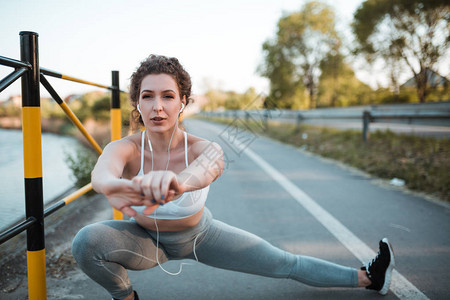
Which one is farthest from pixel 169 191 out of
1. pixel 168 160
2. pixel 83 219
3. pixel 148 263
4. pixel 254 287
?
pixel 83 219

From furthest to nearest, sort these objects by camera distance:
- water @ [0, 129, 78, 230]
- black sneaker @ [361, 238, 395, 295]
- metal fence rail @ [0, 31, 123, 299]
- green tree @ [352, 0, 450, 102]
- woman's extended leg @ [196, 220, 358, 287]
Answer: green tree @ [352, 0, 450, 102] < water @ [0, 129, 78, 230] < black sneaker @ [361, 238, 395, 295] < woman's extended leg @ [196, 220, 358, 287] < metal fence rail @ [0, 31, 123, 299]

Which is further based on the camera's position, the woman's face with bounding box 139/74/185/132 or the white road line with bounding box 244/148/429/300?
the white road line with bounding box 244/148/429/300

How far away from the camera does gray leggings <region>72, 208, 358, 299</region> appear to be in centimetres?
198

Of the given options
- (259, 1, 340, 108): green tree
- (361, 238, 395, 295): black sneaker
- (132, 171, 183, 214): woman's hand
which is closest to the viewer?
(132, 171, 183, 214): woman's hand

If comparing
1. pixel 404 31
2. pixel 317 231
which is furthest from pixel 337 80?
pixel 317 231

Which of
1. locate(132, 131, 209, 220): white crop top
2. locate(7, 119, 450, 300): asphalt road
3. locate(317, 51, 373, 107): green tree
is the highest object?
locate(317, 51, 373, 107): green tree

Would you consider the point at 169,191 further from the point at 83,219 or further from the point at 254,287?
the point at 83,219

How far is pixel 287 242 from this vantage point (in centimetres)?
348

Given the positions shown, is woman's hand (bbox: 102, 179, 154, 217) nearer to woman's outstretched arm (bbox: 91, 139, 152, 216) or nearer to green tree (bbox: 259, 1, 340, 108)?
woman's outstretched arm (bbox: 91, 139, 152, 216)

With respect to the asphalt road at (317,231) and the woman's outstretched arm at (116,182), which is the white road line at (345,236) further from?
the woman's outstretched arm at (116,182)

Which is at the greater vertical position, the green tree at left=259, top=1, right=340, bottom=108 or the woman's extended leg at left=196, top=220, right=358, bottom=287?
the green tree at left=259, top=1, right=340, bottom=108

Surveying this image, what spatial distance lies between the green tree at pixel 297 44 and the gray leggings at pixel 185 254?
39065 mm

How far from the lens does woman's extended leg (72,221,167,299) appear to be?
77.2 inches

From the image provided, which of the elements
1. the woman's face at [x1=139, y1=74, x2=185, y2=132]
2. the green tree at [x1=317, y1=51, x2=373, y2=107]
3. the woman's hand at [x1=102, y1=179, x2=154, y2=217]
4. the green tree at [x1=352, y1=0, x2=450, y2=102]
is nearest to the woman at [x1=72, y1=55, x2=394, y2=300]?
the woman's face at [x1=139, y1=74, x2=185, y2=132]
